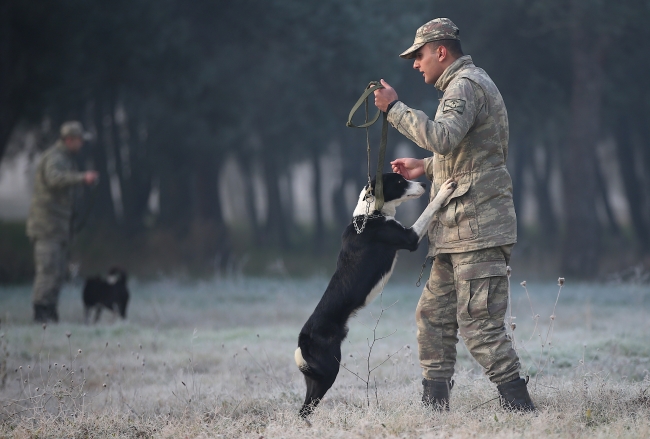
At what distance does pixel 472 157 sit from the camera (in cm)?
477

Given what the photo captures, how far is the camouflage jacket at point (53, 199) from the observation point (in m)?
9.96

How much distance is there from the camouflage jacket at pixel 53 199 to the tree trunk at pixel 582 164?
12.8 m

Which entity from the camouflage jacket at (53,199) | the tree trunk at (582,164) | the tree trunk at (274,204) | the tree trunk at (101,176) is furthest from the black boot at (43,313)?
the tree trunk at (274,204)

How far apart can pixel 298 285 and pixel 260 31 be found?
771 cm

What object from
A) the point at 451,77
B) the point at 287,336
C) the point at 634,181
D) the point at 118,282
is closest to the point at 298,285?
the point at 118,282

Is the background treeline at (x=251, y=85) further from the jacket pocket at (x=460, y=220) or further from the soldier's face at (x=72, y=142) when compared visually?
the jacket pocket at (x=460, y=220)

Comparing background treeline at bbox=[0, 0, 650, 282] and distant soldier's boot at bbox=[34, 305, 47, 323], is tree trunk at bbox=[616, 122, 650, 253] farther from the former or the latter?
distant soldier's boot at bbox=[34, 305, 47, 323]

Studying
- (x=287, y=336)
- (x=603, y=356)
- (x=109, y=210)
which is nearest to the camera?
(x=603, y=356)

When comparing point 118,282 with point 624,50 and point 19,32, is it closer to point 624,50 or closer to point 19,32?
point 19,32

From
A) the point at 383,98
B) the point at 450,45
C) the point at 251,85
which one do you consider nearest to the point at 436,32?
the point at 450,45

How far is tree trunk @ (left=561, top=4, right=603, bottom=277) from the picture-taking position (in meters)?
18.2

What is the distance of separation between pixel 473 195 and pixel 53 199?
7.05m

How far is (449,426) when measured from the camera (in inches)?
181

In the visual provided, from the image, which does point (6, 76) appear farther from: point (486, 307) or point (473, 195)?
point (486, 307)
